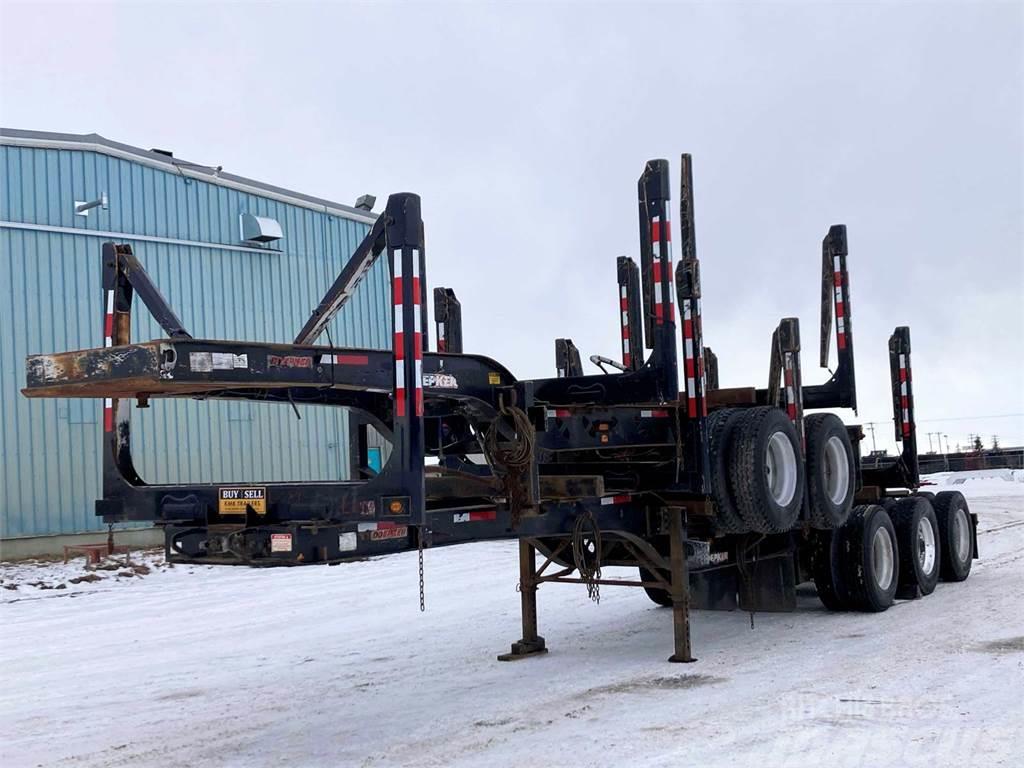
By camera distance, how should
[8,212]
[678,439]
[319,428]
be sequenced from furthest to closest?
[319,428]
[8,212]
[678,439]

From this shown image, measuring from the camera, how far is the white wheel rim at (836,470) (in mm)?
10016

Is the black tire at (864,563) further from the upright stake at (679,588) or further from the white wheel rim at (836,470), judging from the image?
the upright stake at (679,588)

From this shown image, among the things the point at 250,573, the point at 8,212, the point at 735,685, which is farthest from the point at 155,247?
the point at 735,685

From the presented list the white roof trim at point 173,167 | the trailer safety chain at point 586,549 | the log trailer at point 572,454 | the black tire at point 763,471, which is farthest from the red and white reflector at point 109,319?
the white roof trim at point 173,167

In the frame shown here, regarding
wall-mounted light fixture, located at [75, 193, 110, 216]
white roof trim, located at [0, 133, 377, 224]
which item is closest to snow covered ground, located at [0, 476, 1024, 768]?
wall-mounted light fixture, located at [75, 193, 110, 216]

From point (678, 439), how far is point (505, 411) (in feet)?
5.96

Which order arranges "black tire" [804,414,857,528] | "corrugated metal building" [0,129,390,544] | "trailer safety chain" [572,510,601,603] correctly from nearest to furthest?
1. "trailer safety chain" [572,510,601,603]
2. "black tire" [804,414,857,528]
3. "corrugated metal building" [0,129,390,544]

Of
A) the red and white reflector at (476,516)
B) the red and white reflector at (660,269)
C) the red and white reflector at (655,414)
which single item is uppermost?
the red and white reflector at (660,269)

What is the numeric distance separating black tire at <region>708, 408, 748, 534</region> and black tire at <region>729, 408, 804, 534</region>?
42 mm

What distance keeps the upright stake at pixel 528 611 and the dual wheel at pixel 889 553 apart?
279 centimetres

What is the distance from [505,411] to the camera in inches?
284

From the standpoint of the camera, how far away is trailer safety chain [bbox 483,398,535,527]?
284 inches

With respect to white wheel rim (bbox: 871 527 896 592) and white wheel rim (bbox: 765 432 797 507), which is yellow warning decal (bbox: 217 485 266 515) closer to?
white wheel rim (bbox: 765 432 797 507)

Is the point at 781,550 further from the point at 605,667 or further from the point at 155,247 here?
the point at 155,247
